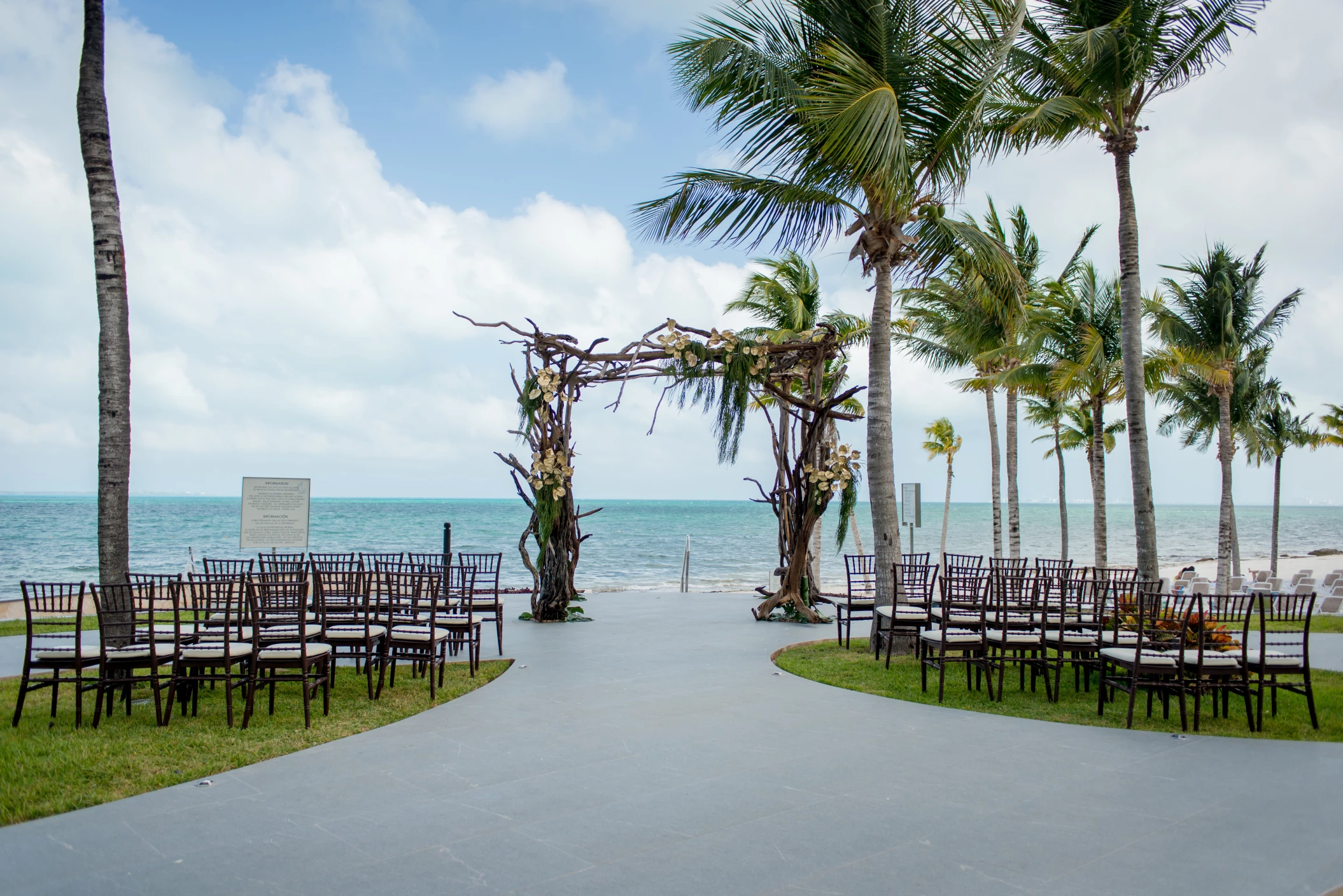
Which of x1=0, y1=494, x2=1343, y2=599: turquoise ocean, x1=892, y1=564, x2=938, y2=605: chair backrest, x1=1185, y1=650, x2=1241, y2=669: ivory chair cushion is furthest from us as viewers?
x1=0, y1=494, x2=1343, y2=599: turquoise ocean

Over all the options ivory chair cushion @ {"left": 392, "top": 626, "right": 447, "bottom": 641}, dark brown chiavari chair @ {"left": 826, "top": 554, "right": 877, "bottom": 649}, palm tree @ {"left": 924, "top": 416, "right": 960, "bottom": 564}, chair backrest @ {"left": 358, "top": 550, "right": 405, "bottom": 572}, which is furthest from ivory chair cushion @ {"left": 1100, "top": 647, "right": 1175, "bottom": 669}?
palm tree @ {"left": 924, "top": 416, "right": 960, "bottom": 564}

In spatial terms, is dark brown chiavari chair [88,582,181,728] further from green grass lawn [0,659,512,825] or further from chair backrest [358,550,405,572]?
chair backrest [358,550,405,572]

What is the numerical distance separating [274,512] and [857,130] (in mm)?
8105

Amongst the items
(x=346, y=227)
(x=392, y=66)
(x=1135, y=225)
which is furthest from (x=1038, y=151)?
(x=346, y=227)

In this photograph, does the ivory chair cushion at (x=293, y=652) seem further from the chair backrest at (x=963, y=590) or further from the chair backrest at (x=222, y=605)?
the chair backrest at (x=963, y=590)

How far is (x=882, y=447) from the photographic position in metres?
8.52

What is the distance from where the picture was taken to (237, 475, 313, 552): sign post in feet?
32.5

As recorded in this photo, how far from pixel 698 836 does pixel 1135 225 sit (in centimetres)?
897

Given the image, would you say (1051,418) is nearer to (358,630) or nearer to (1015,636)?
(1015,636)

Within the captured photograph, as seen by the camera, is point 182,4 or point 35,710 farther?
point 182,4

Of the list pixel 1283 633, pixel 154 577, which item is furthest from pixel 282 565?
pixel 1283 633

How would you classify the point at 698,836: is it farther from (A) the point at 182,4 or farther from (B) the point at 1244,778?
(A) the point at 182,4

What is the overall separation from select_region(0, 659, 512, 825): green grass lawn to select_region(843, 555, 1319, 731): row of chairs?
13.5 ft

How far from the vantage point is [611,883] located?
2.94 meters
